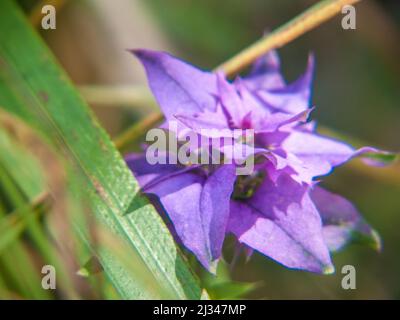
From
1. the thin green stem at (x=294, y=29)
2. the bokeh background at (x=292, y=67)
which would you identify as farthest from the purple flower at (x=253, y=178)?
the bokeh background at (x=292, y=67)

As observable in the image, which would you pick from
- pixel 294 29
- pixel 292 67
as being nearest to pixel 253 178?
pixel 294 29

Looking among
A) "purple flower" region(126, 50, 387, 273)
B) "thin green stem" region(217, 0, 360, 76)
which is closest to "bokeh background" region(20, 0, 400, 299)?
"thin green stem" region(217, 0, 360, 76)

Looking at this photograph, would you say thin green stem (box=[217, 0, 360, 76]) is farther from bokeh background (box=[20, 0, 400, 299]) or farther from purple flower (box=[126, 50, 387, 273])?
bokeh background (box=[20, 0, 400, 299])

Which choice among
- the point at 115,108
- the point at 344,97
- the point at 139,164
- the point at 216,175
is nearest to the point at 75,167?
the point at 139,164

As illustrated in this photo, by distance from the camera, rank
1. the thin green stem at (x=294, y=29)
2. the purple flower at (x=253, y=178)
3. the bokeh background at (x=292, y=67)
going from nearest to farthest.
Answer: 1. the purple flower at (x=253, y=178)
2. the thin green stem at (x=294, y=29)
3. the bokeh background at (x=292, y=67)

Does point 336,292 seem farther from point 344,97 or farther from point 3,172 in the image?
point 3,172

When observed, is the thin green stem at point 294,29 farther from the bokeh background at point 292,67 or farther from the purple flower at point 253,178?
the bokeh background at point 292,67
